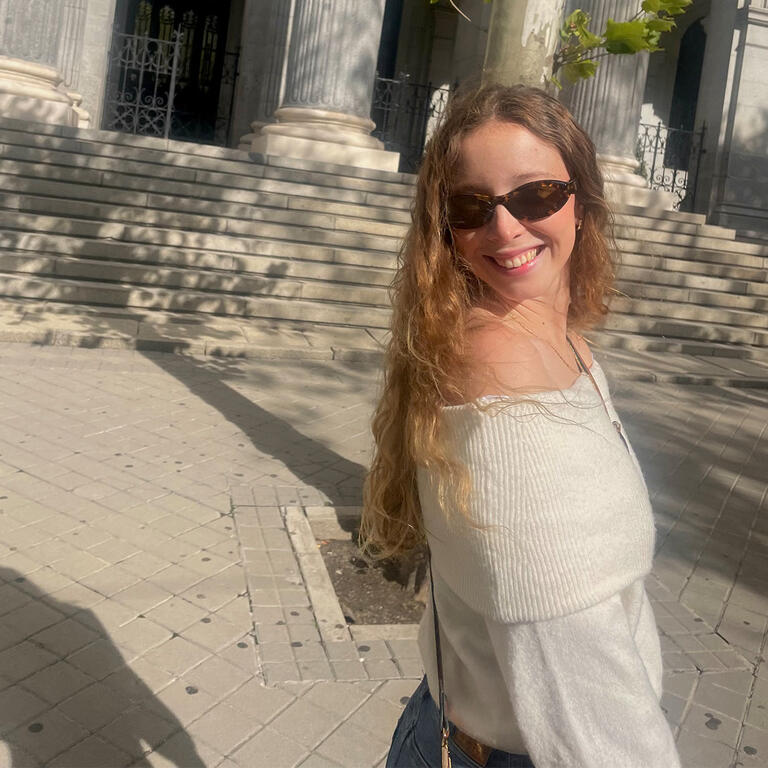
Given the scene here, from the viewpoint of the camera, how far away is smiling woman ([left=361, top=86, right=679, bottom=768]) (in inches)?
43.4

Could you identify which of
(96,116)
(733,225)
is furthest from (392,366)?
(733,225)

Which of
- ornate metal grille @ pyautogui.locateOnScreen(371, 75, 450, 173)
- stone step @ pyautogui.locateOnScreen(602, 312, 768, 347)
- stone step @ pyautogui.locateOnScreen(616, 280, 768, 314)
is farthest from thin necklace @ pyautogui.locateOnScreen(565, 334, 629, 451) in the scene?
ornate metal grille @ pyautogui.locateOnScreen(371, 75, 450, 173)

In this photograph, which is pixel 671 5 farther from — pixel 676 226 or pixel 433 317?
pixel 676 226

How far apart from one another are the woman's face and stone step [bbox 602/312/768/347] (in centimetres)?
1023

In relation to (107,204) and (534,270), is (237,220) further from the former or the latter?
(534,270)

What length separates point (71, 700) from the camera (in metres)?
3.12

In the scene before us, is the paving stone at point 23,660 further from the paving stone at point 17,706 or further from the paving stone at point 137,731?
the paving stone at point 137,731

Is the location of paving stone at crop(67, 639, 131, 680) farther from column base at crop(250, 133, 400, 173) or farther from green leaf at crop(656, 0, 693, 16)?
column base at crop(250, 133, 400, 173)

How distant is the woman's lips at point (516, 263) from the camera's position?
54.0 inches

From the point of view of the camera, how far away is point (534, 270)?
4.51 feet

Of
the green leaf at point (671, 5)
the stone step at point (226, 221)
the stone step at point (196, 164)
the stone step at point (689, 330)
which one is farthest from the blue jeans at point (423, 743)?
the stone step at point (196, 164)

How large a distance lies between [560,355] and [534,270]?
0.13 m

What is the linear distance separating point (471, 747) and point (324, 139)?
490 inches

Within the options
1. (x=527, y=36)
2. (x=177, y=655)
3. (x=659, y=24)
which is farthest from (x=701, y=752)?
(x=527, y=36)
